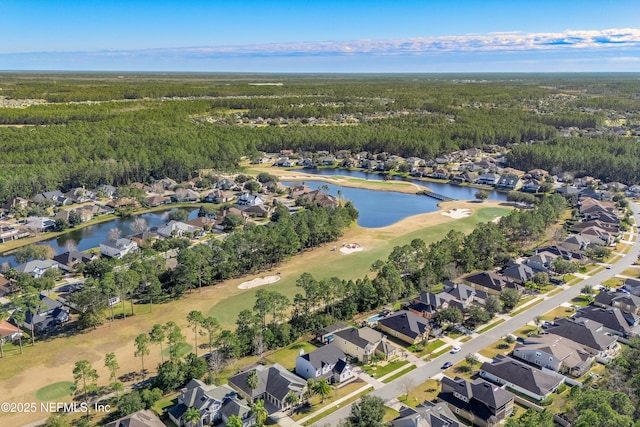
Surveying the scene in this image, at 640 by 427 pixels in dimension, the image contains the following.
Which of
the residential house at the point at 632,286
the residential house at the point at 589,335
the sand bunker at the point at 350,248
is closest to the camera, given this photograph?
the residential house at the point at 589,335

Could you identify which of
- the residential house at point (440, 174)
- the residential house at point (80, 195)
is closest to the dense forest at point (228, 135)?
the residential house at point (80, 195)

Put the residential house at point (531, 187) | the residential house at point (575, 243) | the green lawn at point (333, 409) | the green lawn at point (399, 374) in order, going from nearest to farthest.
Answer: the green lawn at point (333, 409)
the green lawn at point (399, 374)
the residential house at point (575, 243)
the residential house at point (531, 187)

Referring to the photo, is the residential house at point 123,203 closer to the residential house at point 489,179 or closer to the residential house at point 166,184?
→ the residential house at point 166,184

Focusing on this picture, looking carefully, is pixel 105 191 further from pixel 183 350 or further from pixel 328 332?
pixel 328 332

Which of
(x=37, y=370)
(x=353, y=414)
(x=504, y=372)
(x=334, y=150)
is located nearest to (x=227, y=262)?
(x=37, y=370)

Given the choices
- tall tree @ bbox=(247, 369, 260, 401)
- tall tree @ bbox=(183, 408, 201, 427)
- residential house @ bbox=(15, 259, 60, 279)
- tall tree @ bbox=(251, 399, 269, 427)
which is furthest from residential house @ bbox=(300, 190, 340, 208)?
tall tree @ bbox=(183, 408, 201, 427)

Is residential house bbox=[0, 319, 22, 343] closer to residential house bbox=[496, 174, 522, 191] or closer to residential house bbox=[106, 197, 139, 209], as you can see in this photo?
residential house bbox=[106, 197, 139, 209]

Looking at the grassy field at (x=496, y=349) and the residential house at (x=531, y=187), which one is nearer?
the grassy field at (x=496, y=349)
